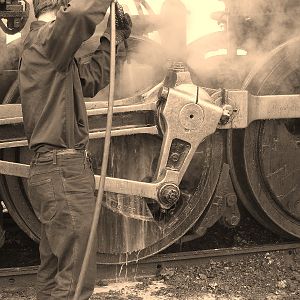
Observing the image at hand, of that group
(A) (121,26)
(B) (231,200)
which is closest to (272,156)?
(B) (231,200)

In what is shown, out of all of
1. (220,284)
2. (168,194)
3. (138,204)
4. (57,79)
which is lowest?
(220,284)

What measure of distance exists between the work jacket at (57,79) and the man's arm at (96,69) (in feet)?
0.12

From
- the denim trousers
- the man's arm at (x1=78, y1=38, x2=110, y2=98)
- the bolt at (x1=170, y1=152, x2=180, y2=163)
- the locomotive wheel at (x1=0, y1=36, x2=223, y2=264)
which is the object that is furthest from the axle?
the denim trousers

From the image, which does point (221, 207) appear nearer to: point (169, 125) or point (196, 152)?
point (196, 152)

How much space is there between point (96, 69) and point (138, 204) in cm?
106

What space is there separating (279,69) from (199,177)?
0.78 metres

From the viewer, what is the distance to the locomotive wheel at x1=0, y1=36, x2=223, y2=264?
442 cm

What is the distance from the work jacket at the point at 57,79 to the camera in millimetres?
3297

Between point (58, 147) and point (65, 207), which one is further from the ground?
point (58, 147)

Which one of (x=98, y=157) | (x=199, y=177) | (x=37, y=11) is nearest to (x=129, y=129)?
(x=98, y=157)

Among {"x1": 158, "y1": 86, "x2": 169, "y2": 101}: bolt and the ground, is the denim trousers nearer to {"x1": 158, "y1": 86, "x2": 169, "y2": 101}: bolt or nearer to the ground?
{"x1": 158, "y1": 86, "x2": 169, "y2": 101}: bolt

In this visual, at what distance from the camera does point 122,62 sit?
445 cm

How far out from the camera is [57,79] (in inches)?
135

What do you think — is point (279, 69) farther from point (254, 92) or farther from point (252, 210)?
point (252, 210)
